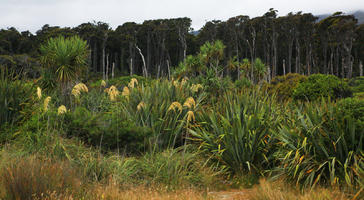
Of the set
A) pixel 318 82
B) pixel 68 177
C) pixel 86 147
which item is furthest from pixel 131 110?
pixel 318 82

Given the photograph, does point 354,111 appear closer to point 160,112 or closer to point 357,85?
point 160,112

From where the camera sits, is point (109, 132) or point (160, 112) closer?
point (109, 132)

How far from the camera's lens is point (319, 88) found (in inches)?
516

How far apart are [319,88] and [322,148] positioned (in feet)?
27.2

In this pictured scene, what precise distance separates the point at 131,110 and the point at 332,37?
58106mm

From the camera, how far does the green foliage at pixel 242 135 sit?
6559 mm

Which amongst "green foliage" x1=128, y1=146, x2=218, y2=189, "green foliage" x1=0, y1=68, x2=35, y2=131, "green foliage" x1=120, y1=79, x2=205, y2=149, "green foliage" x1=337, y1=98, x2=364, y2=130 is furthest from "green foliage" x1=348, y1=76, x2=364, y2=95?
"green foliage" x1=0, y1=68, x2=35, y2=131

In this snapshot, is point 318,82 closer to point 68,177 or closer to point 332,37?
point 68,177

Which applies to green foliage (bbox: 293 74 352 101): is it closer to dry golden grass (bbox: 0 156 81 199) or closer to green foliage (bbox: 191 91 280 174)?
green foliage (bbox: 191 91 280 174)

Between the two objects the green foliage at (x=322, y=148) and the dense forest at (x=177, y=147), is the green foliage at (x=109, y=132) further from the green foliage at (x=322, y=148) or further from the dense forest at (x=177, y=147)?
the green foliage at (x=322, y=148)

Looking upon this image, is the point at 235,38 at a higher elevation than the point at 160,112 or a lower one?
higher

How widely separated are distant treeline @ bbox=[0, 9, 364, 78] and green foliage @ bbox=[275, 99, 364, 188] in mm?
49684

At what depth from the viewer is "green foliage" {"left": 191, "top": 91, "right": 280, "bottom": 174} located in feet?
21.5

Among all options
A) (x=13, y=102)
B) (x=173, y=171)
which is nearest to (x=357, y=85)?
(x=173, y=171)
